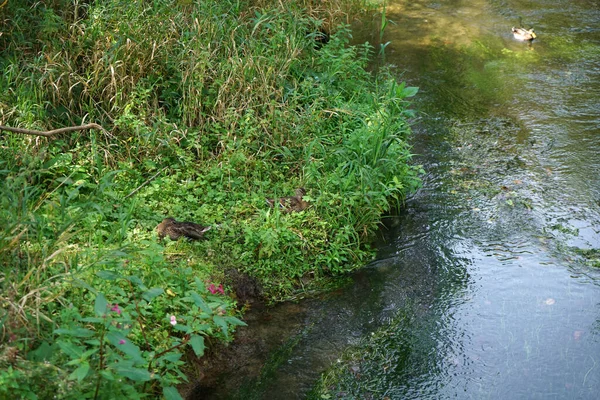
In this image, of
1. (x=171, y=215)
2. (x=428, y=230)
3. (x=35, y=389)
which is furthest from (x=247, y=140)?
(x=35, y=389)

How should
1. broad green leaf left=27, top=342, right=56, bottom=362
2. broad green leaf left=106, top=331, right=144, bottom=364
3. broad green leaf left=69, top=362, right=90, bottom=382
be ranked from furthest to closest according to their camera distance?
broad green leaf left=27, top=342, right=56, bottom=362 < broad green leaf left=106, top=331, right=144, bottom=364 < broad green leaf left=69, top=362, right=90, bottom=382

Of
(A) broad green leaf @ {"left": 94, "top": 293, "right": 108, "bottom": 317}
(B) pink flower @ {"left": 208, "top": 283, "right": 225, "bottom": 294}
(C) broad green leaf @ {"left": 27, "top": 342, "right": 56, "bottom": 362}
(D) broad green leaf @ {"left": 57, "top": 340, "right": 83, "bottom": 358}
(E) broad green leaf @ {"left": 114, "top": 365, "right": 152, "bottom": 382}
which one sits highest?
(A) broad green leaf @ {"left": 94, "top": 293, "right": 108, "bottom": 317}

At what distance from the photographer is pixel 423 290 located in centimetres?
495

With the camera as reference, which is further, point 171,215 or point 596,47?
point 596,47

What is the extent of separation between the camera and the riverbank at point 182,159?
12.8 feet

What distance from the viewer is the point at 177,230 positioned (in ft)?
15.9

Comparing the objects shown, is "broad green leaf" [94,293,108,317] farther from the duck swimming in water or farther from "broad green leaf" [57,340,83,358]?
the duck swimming in water

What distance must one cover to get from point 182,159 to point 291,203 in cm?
106

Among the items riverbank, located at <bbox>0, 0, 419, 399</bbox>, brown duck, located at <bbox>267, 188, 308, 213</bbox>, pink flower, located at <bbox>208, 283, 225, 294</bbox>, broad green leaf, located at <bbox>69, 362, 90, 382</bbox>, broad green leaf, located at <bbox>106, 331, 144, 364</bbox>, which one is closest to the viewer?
broad green leaf, located at <bbox>69, 362, 90, 382</bbox>

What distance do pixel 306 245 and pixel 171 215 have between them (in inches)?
42.0

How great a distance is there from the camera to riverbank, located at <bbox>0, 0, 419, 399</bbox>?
3.89 meters

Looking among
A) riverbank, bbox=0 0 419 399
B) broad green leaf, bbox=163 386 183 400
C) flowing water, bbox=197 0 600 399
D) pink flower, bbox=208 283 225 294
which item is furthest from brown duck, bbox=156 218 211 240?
broad green leaf, bbox=163 386 183 400

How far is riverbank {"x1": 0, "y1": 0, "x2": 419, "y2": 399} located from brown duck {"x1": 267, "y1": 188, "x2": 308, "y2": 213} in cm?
5

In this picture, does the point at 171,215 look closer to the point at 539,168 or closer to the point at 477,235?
the point at 477,235
